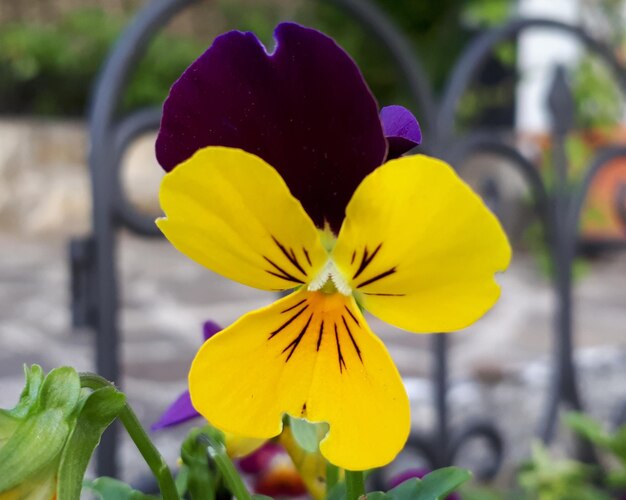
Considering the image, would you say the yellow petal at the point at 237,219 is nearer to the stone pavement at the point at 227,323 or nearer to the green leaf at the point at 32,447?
the green leaf at the point at 32,447

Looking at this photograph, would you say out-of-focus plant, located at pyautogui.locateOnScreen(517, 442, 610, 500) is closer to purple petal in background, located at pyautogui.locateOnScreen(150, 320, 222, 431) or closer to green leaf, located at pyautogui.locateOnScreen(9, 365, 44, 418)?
purple petal in background, located at pyautogui.locateOnScreen(150, 320, 222, 431)

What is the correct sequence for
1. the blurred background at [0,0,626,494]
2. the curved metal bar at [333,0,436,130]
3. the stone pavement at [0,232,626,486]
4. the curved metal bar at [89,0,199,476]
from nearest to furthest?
1. the curved metal bar at [89,0,199,476]
2. the curved metal bar at [333,0,436,130]
3. the stone pavement at [0,232,626,486]
4. the blurred background at [0,0,626,494]

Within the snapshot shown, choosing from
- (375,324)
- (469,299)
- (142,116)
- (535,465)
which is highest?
(375,324)

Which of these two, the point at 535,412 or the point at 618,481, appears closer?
the point at 618,481

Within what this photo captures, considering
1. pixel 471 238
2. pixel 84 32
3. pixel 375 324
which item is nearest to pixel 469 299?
pixel 471 238

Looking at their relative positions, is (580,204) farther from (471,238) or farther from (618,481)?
(471,238)

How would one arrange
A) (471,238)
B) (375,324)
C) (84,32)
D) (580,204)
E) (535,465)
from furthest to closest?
1. (84,32)
2. (375,324)
3. (580,204)
4. (535,465)
5. (471,238)

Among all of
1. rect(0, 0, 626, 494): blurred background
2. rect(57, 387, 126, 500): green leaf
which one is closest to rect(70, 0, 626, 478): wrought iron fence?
rect(0, 0, 626, 494): blurred background
